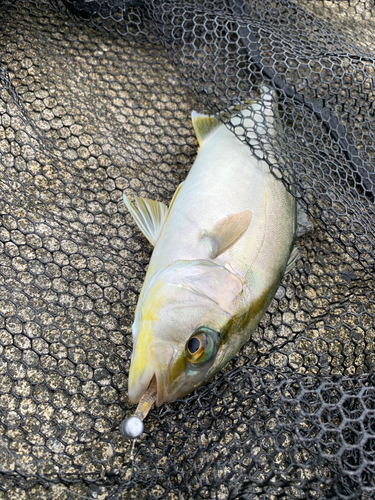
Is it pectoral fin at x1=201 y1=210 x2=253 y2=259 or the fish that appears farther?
pectoral fin at x1=201 y1=210 x2=253 y2=259

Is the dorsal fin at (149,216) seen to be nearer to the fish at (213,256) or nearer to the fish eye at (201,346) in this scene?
the fish at (213,256)

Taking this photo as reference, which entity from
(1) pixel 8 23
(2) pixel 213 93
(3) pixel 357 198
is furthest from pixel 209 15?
(3) pixel 357 198

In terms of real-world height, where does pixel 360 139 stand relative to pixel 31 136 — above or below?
above

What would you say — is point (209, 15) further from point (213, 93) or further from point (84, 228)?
point (84, 228)

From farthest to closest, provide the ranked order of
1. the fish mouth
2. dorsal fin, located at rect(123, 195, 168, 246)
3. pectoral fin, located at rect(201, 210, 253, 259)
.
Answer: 1. dorsal fin, located at rect(123, 195, 168, 246)
2. pectoral fin, located at rect(201, 210, 253, 259)
3. the fish mouth

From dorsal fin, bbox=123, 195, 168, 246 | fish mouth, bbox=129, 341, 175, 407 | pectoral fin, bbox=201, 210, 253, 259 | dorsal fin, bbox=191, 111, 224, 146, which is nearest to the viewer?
fish mouth, bbox=129, 341, 175, 407

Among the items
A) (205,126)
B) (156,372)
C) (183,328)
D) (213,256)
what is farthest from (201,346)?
(205,126)

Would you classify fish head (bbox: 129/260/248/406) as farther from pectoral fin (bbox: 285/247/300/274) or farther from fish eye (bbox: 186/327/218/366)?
pectoral fin (bbox: 285/247/300/274)

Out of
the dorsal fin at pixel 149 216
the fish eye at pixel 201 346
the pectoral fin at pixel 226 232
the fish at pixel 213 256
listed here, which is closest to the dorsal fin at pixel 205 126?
the fish at pixel 213 256

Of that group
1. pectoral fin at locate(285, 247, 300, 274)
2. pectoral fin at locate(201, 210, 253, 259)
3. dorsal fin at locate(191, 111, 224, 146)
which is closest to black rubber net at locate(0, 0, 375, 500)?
dorsal fin at locate(191, 111, 224, 146)
